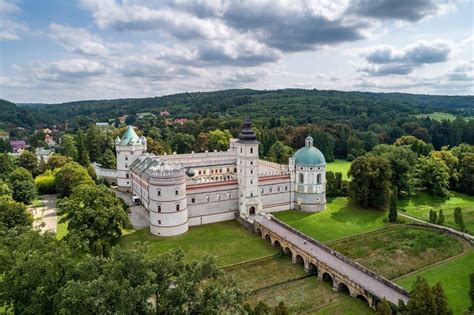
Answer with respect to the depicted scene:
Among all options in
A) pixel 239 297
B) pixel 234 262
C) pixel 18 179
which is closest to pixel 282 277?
pixel 234 262

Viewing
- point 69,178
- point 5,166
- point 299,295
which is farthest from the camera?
point 5,166

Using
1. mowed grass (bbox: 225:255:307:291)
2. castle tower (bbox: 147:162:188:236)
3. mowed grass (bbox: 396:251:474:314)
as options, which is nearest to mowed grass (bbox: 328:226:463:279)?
mowed grass (bbox: 396:251:474:314)

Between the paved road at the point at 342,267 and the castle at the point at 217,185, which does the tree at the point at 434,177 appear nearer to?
the castle at the point at 217,185

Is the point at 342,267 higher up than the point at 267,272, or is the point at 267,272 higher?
the point at 342,267

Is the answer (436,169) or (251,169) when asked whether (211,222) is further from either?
(436,169)

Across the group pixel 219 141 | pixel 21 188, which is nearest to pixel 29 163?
pixel 21 188

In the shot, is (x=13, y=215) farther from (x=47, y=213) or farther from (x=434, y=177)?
(x=434, y=177)

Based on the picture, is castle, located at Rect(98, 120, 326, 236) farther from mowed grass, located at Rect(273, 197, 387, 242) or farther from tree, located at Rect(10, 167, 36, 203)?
tree, located at Rect(10, 167, 36, 203)
